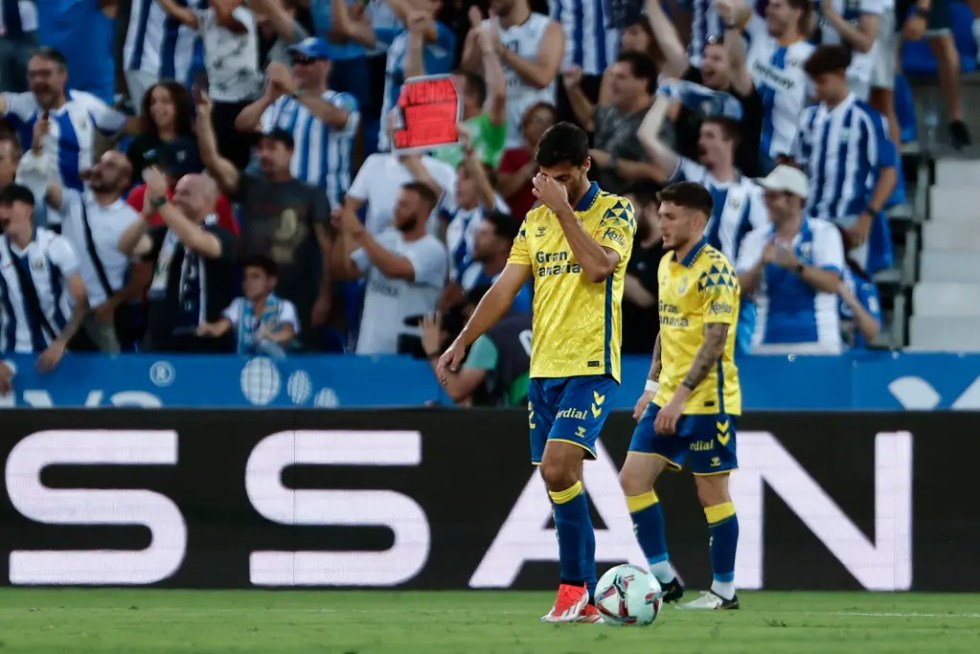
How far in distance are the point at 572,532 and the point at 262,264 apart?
4.84m

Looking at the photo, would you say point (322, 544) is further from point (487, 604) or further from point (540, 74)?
point (540, 74)

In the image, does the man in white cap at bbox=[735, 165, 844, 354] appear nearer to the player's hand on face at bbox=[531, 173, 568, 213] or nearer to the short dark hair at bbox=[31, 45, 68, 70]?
the player's hand on face at bbox=[531, 173, 568, 213]

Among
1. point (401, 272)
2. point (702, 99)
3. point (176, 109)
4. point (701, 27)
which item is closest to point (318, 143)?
point (176, 109)

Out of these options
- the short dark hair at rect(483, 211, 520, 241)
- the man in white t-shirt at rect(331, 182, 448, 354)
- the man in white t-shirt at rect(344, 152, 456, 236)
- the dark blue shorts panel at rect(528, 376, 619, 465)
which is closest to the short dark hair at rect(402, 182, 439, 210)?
the man in white t-shirt at rect(331, 182, 448, 354)

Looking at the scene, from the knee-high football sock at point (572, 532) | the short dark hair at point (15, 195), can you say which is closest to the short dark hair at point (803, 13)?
the short dark hair at point (15, 195)

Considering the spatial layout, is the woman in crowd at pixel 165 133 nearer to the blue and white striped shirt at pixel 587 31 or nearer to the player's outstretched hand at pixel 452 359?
the blue and white striped shirt at pixel 587 31

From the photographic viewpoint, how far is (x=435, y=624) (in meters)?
6.98

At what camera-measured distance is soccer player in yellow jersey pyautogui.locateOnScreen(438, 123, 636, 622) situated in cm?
667

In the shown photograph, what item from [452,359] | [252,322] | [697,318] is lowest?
[252,322]

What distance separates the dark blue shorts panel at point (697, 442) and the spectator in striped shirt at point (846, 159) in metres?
3.75

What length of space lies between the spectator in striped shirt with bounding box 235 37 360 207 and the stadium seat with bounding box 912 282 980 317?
157 inches

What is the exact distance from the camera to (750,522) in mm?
9562

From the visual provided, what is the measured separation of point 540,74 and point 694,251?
13.6ft

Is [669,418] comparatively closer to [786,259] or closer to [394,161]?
[786,259]
